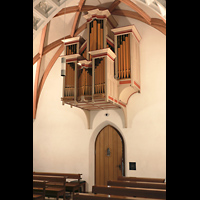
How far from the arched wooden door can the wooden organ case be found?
3.62 feet

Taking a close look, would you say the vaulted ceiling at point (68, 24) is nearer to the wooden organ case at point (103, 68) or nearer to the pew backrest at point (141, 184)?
the wooden organ case at point (103, 68)

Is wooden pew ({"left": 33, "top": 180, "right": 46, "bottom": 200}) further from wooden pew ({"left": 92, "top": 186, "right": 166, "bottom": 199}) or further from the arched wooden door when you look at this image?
the arched wooden door

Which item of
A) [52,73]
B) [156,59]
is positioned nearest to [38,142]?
[52,73]

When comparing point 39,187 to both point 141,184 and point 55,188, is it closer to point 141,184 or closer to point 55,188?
point 55,188

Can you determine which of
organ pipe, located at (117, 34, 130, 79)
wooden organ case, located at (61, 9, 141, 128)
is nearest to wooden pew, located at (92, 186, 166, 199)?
wooden organ case, located at (61, 9, 141, 128)

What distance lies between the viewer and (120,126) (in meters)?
9.87

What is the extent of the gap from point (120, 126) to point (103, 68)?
2.76m

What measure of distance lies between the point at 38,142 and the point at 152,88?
245 inches

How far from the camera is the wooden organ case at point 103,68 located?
8.46m
